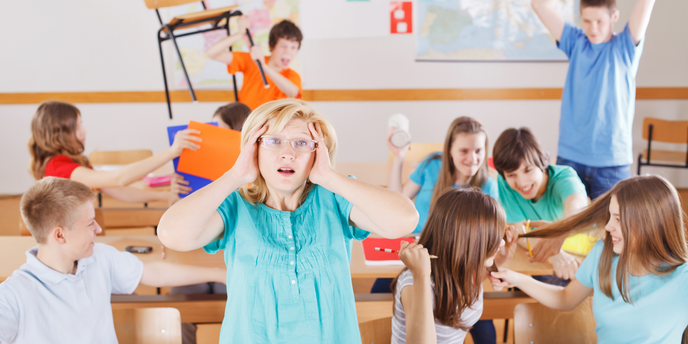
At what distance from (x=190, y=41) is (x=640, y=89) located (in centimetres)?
444

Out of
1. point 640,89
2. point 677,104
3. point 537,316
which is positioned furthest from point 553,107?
point 537,316

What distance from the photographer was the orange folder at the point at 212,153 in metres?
1.79

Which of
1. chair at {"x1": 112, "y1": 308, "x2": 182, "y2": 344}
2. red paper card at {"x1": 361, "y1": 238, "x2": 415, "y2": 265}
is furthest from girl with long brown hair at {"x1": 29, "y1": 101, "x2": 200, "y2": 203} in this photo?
red paper card at {"x1": 361, "y1": 238, "x2": 415, "y2": 265}

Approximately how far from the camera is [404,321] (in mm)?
1312

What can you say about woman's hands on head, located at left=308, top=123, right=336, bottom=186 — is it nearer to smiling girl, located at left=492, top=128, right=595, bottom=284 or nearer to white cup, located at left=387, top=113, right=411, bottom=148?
smiling girl, located at left=492, top=128, right=595, bottom=284

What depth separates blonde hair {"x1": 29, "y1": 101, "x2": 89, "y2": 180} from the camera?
80.2 inches

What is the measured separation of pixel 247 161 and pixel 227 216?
0.45 ft

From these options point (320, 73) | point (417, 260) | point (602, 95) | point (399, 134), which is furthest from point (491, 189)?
point (320, 73)

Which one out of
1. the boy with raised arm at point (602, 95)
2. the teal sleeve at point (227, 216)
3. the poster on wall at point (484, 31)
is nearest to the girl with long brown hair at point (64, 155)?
the teal sleeve at point (227, 216)

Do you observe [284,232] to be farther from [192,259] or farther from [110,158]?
[110,158]

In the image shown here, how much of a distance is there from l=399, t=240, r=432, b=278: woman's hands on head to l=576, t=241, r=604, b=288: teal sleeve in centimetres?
53

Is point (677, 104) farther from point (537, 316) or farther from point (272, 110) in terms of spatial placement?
point (272, 110)

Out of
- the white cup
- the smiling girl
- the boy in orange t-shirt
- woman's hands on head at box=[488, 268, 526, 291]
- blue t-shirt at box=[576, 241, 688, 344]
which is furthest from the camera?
the boy in orange t-shirt

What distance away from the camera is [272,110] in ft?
3.21
